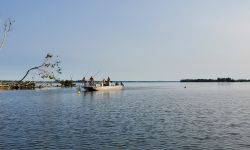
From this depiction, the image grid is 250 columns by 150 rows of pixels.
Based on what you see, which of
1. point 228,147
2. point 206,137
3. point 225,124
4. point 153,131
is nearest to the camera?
point 228,147

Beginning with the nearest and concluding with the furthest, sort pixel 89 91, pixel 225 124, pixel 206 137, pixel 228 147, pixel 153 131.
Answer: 1. pixel 228 147
2. pixel 206 137
3. pixel 153 131
4. pixel 225 124
5. pixel 89 91

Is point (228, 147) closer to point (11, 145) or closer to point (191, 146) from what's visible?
point (191, 146)

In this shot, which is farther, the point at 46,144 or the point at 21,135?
the point at 21,135

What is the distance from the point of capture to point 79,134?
110 feet

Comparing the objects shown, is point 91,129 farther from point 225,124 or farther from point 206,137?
point 225,124

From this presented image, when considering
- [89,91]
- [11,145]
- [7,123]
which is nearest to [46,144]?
[11,145]

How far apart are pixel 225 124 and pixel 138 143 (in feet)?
48.5

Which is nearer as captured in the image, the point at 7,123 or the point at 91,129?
the point at 91,129

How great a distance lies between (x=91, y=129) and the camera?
36812 mm

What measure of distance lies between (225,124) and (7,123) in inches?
863

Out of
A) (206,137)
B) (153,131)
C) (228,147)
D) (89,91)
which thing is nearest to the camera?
(228,147)

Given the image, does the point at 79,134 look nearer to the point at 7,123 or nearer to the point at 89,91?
the point at 7,123

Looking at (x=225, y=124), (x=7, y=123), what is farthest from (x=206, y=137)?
(x=7, y=123)

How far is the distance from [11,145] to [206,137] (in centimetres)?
1444
